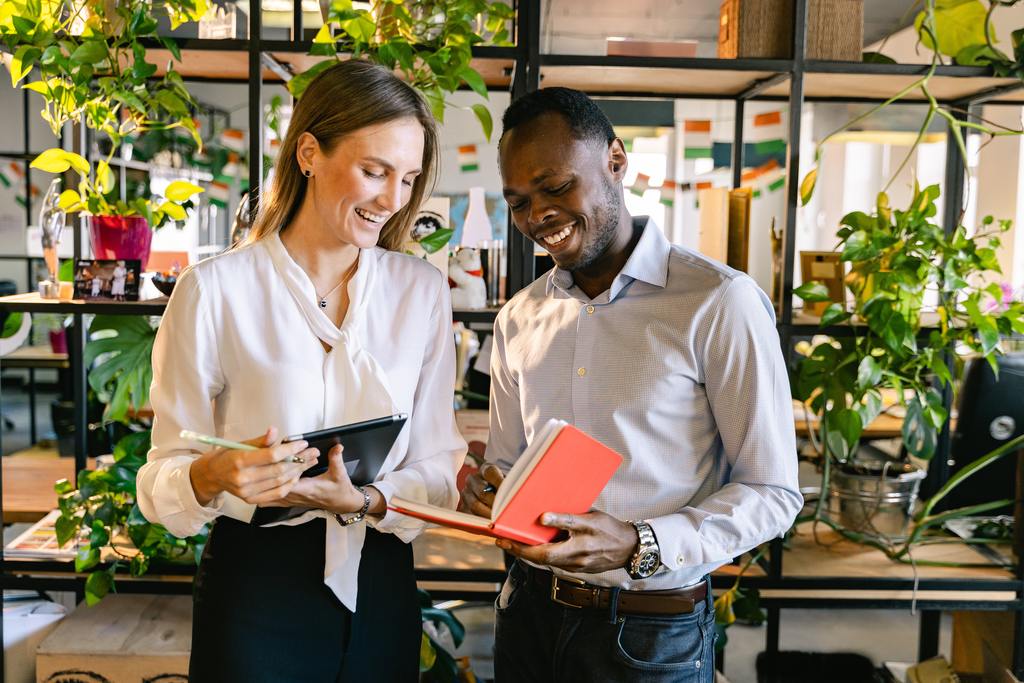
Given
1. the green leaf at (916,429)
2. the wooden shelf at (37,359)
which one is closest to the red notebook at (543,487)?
the green leaf at (916,429)

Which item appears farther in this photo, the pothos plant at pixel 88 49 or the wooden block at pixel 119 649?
the wooden block at pixel 119 649

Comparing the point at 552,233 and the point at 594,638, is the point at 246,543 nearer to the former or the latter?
the point at 594,638

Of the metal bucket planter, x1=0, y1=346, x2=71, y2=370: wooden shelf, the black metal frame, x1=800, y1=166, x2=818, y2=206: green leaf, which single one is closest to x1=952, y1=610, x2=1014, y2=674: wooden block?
the black metal frame

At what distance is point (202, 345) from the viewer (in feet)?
4.76

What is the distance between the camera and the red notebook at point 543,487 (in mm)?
A: 1223

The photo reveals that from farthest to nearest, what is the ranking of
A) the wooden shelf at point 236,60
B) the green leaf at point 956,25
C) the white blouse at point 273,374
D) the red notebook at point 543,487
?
1. the green leaf at point 956,25
2. the wooden shelf at point 236,60
3. the white blouse at point 273,374
4. the red notebook at point 543,487

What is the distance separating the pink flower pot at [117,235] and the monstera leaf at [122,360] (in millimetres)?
211

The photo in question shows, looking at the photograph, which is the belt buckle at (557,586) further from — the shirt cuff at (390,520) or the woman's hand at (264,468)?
the woman's hand at (264,468)

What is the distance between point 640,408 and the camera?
1.50 metres

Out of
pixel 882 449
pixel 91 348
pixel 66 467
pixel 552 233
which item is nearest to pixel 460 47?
pixel 552 233

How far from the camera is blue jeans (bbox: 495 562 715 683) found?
1463mm

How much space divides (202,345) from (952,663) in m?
2.50

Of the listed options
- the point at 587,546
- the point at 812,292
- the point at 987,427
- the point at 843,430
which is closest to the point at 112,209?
the point at 587,546

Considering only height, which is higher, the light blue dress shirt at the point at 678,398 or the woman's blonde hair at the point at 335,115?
the woman's blonde hair at the point at 335,115
